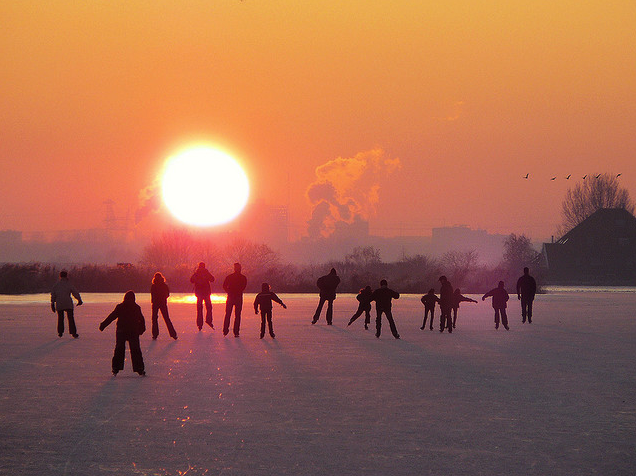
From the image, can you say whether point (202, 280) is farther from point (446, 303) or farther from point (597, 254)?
point (597, 254)

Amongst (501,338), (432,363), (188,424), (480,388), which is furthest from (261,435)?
(501,338)

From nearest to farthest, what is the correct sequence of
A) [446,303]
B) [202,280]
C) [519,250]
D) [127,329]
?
[127,329] < [202,280] < [446,303] < [519,250]

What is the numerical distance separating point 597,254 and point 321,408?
97.0 metres

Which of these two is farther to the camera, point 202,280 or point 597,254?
point 597,254

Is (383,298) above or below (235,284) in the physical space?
below

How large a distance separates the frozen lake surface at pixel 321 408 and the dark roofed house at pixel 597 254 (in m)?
84.7

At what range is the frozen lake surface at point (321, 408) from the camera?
793 cm

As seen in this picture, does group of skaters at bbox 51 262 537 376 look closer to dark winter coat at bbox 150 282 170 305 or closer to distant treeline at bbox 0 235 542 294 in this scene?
dark winter coat at bbox 150 282 170 305

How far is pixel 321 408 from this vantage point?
426 inches

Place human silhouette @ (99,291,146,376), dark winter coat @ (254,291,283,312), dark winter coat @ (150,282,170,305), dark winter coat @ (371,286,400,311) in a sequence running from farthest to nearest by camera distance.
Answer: dark winter coat @ (371,286,400,311), dark winter coat @ (254,291,283,312), dark winter coat @ (150,282,170,305), human silhouette @ (99,291,146,376)

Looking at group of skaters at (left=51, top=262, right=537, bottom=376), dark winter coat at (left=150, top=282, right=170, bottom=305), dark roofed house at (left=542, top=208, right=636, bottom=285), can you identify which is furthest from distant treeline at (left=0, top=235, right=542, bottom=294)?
dark winter coat at (left=150, top=282, right=170, bottom=305)

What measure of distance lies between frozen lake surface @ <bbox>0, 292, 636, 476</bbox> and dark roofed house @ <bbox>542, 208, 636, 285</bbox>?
84696 mm

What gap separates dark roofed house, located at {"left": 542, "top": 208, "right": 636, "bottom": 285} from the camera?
10119 centimetres

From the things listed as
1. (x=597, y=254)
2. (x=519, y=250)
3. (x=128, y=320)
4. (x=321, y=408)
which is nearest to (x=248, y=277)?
(x=519, y=250)
